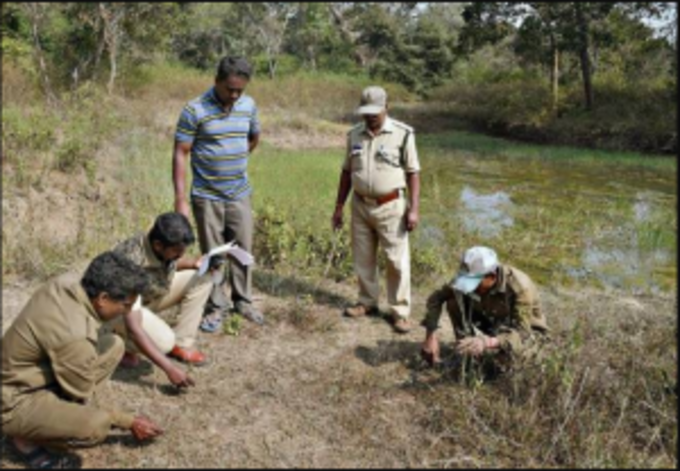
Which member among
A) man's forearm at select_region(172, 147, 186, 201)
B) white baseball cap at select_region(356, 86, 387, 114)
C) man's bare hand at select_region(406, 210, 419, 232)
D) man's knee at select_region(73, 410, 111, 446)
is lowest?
man's knee at select_region(73, 410, 111, 446)

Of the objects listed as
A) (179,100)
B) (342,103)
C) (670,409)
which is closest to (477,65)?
(342,103)

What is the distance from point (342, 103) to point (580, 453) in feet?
61.8

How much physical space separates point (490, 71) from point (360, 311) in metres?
Answer: 23.9

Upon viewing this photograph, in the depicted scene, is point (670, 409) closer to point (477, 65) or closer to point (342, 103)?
point (342, 103)

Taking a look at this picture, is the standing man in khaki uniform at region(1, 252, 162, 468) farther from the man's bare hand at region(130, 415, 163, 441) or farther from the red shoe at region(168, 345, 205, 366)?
the red shoe at region(168, 345, 205, 366)

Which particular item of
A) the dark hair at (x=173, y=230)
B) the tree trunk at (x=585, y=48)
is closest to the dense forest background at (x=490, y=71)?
the tree trunk at (x=585, y=48)

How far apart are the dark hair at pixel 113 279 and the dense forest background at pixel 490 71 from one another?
9.12 m

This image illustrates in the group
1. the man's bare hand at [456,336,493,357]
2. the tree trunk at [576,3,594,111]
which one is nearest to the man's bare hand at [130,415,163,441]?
the man's bare hand at [456,336,493,357]

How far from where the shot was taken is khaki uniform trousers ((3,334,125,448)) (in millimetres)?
2574

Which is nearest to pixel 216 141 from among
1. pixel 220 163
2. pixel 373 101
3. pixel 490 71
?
pixel 220 163

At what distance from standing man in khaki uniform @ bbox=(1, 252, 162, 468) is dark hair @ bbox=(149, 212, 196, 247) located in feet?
1.57

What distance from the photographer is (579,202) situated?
9320 millimetres

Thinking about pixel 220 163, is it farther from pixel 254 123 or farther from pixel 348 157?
pixel 348 157

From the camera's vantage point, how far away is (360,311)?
4.51 m
